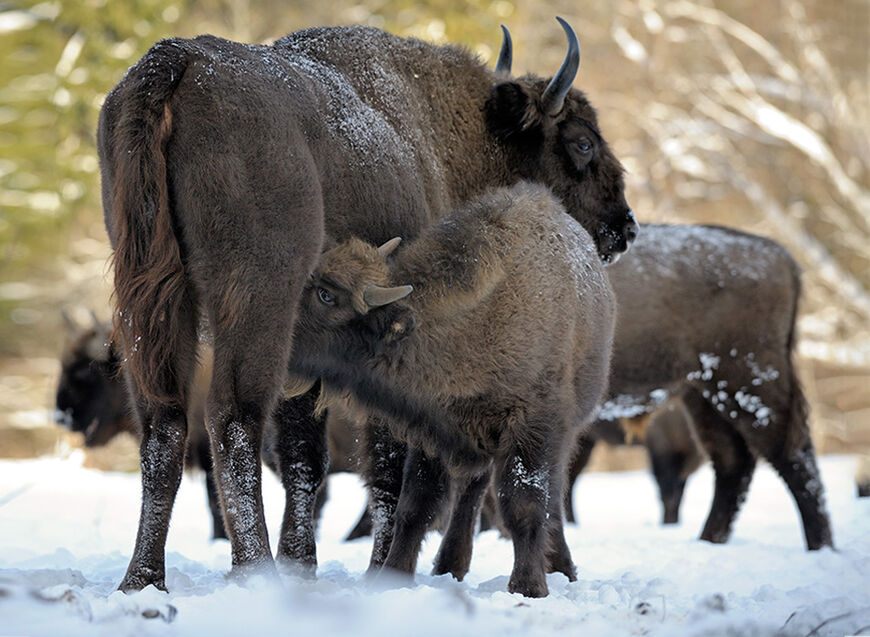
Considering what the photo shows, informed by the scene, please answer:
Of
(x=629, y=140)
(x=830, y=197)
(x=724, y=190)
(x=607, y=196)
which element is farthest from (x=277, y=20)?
(x=607, y=196)

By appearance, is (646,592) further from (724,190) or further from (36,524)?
(724,190)

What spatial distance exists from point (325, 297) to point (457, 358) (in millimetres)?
679

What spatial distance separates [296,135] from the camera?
4.57 metres

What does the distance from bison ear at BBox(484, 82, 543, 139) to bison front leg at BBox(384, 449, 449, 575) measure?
7.51ft

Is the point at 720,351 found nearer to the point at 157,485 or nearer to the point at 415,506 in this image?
the point at 415,506

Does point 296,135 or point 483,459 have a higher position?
point 296,135

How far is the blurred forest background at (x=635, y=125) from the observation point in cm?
1767

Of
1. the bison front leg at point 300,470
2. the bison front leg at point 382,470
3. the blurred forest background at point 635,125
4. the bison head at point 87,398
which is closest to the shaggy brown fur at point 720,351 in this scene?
the bison front leg at point 382,470

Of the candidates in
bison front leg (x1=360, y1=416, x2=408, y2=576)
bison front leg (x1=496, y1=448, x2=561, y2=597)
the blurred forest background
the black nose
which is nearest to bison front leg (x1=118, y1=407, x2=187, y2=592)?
bison front leg (x1=360, y1=416, x2=408, y2=576)

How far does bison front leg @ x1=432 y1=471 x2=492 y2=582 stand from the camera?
5418 millimetres

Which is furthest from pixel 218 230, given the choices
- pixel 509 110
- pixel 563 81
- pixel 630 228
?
pixel 630 228

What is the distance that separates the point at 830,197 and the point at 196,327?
2011 cm

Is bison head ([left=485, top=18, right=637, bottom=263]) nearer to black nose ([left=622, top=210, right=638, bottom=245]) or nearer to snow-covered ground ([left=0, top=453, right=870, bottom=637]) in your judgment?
black nose ([left=622, top=210, right=638, bottom=245])

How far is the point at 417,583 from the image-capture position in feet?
16.2
